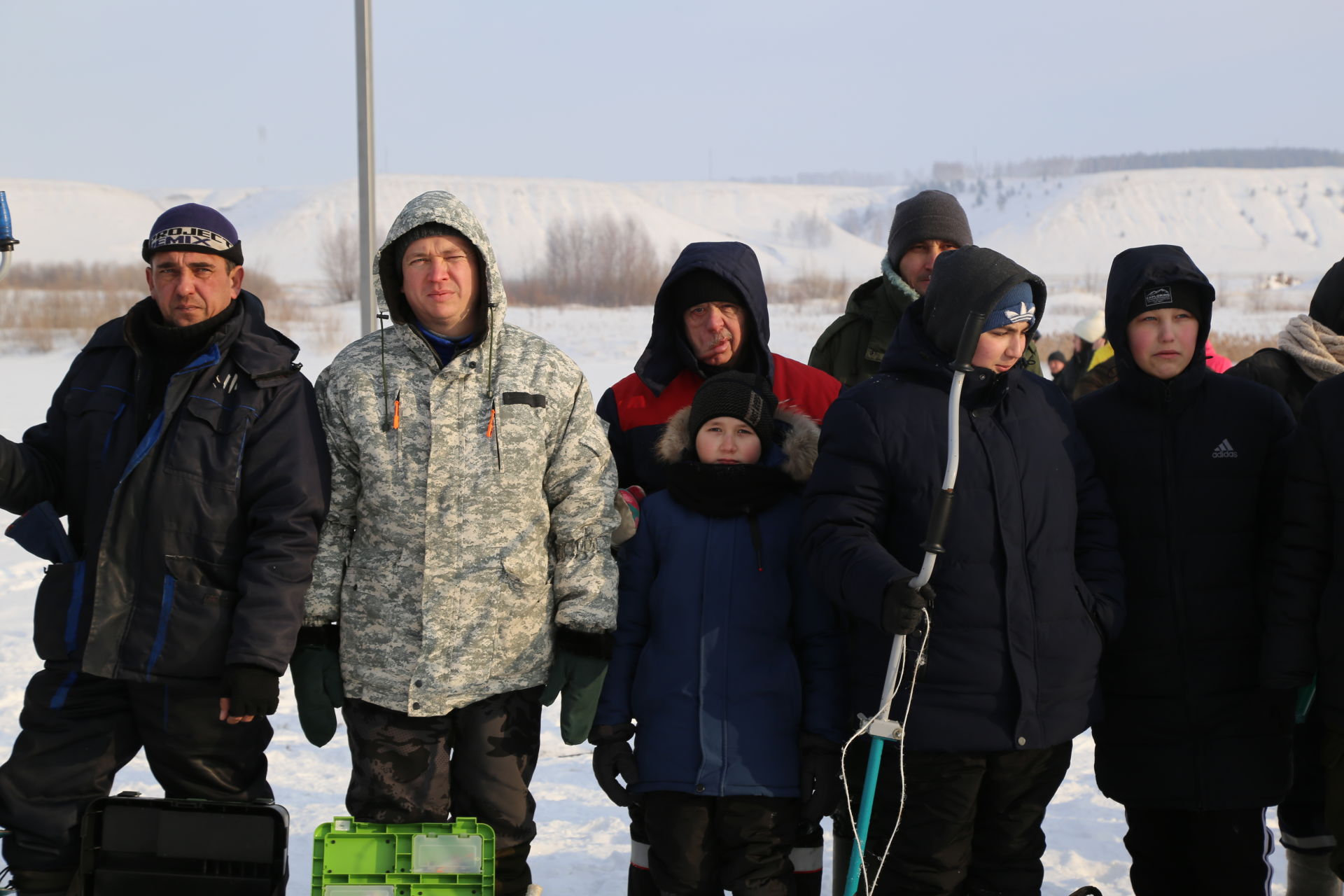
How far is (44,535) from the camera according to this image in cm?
298

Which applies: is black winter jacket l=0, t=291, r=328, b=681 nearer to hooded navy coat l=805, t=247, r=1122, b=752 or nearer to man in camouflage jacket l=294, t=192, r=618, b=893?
man in camouflage jacket l=294, t=192, r=618, b=893

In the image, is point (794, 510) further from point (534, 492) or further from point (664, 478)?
point (534, 492)

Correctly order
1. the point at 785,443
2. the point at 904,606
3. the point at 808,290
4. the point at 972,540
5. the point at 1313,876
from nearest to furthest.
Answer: the point at 904,606, the point at 972,540, the point at 785,443, the point at 1313,876, the point at 808,290

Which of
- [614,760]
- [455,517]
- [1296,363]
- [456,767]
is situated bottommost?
[456,767]

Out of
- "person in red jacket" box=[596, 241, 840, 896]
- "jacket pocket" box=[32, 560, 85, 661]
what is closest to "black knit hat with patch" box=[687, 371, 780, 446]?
"person in red jacket" box=[596, 241, 840, 896]

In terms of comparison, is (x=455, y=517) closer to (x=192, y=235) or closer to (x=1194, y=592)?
(x=192, y=235)

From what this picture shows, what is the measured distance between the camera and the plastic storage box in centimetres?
293

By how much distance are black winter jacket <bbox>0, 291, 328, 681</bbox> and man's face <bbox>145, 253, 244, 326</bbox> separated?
78 millimetres

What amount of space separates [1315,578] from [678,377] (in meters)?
1.86

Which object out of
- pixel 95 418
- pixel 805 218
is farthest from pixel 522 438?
pixel 805 218

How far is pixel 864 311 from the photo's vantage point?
4090 millimetres

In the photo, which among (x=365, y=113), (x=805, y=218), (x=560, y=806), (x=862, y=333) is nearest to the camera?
(x=862, y=333)

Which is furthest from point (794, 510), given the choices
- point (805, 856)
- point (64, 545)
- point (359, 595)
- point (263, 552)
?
point (64, 545)

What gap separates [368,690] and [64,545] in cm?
91
